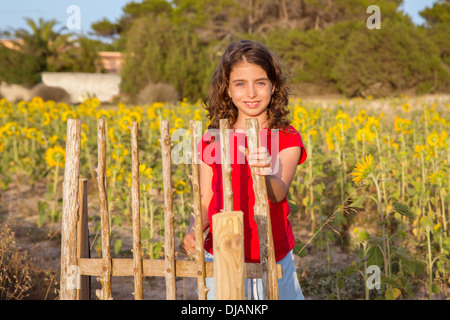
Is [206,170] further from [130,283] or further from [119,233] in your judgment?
[119,233]

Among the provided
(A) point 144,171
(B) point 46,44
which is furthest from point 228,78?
(B) point 46,44

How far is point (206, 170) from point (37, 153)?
5.32 m

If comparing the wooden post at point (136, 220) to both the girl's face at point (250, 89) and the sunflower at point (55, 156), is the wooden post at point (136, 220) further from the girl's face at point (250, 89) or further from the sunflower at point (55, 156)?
the sunflower at point (55, 156)

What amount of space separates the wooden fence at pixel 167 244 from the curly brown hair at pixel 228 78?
1.32ft

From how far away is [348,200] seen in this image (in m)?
4.05

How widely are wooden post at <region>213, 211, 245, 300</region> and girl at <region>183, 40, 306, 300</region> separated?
347mm

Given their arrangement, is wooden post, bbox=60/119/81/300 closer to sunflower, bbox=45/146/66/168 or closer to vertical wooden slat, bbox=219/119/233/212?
vertical wooden slat, bbox=219/119/233/212

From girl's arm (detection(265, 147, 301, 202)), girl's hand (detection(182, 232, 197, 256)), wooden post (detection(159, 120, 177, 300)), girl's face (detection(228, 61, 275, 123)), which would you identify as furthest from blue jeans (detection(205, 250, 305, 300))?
girl's face (detection(228, 61, 275, 123))

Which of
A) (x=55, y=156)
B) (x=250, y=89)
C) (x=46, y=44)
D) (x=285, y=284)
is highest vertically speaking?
(x=46, y=44)

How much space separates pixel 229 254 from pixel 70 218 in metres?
0.68

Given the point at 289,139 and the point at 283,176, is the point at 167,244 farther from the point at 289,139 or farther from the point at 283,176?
the point at 289,139

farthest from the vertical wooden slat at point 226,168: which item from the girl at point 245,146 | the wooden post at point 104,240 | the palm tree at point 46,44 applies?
the palm tree at point 46,44

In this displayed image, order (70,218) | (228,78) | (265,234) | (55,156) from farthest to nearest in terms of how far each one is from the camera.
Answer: (55,156) < (228,78) < (70,218) < (265,234)
